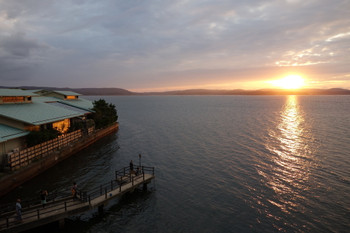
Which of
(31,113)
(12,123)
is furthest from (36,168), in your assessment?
(31,113)

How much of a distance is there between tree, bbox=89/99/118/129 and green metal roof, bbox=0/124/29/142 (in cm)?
2506

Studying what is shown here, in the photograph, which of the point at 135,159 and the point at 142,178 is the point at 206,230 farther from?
the point at 135,159

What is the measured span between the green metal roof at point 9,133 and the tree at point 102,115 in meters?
25.1

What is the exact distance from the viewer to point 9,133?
27.8 meters

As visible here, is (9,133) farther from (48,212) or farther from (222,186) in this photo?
(222,186)

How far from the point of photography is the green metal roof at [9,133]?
2608cm

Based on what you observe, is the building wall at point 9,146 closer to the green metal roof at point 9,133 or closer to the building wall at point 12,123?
the green metal roof at point 9,133

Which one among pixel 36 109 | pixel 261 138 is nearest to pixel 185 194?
pixel 36 109

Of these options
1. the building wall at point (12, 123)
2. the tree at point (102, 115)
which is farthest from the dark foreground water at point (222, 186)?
the tree at point (102, 115)

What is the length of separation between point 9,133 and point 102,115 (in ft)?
103

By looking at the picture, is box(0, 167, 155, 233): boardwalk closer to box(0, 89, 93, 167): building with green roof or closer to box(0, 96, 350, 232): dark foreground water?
box(0, 96, 350, 232): dark foreground water

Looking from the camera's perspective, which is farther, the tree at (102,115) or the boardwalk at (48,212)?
the tree at (102,115)

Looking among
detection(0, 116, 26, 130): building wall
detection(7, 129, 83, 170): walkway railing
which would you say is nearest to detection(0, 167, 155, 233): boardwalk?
detection(7, 129, 83, 170): walkway railing

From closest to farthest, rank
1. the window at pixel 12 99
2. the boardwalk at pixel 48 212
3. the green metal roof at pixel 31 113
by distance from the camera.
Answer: the boardwalk at pixel 48 212 < the green metal roof at pixel 31 113 < the window at pixel 12 99
